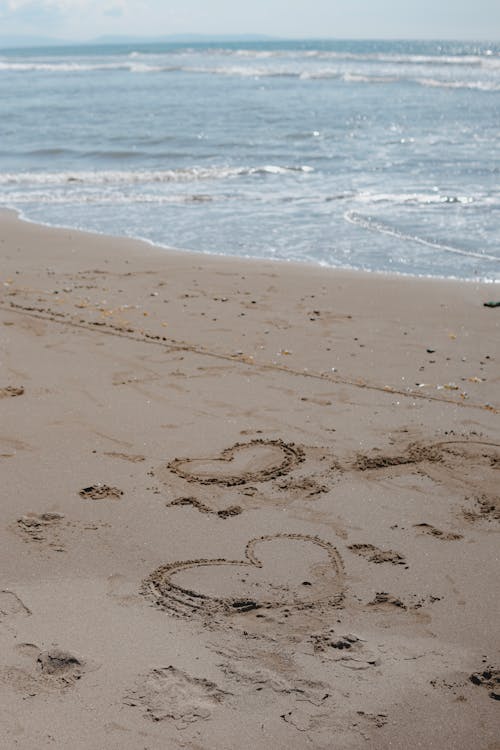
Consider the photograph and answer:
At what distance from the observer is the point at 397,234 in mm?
9953

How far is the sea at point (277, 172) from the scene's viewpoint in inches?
Answer: 380

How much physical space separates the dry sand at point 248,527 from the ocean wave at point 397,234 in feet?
6.88

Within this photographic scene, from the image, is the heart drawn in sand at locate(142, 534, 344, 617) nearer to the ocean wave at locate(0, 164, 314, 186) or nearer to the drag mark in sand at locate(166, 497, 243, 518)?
the drag mark in sand at locate(166, 497, 243, 518)

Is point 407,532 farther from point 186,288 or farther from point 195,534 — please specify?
point 186,288

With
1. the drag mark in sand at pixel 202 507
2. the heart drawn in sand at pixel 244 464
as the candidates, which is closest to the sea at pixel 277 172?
the heart drawn in sand at pixel 244 464

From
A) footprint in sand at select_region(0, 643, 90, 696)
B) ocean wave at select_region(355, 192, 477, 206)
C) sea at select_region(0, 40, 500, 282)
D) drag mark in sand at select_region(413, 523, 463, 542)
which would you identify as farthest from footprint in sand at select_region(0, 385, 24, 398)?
ocean wave at select_region(355, 192, 477, 206)

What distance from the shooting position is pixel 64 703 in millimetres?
2691

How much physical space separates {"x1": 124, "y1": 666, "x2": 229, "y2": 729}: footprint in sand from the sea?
621 centimetres

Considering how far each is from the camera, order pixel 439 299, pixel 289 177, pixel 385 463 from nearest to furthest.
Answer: pixel 385 463
pixel 439 299
pixel 289 177

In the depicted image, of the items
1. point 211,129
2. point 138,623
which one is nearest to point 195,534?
point 138,623

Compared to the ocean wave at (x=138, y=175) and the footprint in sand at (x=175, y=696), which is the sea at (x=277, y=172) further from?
the footprint in sand at (x=175, y=696)

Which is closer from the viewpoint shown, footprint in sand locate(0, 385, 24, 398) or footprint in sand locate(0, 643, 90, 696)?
footprint in sand locate(0, 643, 90, 696)

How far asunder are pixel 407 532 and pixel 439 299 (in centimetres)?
403

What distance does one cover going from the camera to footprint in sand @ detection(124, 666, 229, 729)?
8.77 ft
